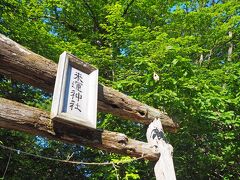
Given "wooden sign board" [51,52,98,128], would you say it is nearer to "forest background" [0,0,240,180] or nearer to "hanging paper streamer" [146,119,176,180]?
"hanging paper streamer" [146,119,176,180]

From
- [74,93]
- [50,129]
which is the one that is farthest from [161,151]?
[50,129]

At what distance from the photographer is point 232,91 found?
7.04m

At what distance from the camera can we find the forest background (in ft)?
20.9

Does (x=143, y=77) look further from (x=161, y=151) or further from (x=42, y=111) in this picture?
(x=42, y=111)

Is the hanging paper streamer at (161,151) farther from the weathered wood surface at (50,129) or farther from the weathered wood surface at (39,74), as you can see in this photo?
the weathered wood surface at (50,129)

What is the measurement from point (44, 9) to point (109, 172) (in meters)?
6.76

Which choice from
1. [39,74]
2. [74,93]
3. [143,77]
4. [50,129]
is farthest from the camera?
[143,77]

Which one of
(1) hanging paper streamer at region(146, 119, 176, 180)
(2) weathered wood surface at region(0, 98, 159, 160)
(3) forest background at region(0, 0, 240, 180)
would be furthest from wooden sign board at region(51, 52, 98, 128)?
(3) forest background at region(0, 0, 240, 180)

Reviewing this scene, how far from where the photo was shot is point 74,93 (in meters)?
3.96

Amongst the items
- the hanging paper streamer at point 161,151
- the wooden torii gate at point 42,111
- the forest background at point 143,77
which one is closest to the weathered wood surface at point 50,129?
the wooden torii gate at point 42,111

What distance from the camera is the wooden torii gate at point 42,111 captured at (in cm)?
335

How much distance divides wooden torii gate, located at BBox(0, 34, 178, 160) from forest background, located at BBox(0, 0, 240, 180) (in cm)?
155

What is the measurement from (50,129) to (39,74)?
70cm

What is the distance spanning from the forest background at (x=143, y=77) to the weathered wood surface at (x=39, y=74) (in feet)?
4.06
